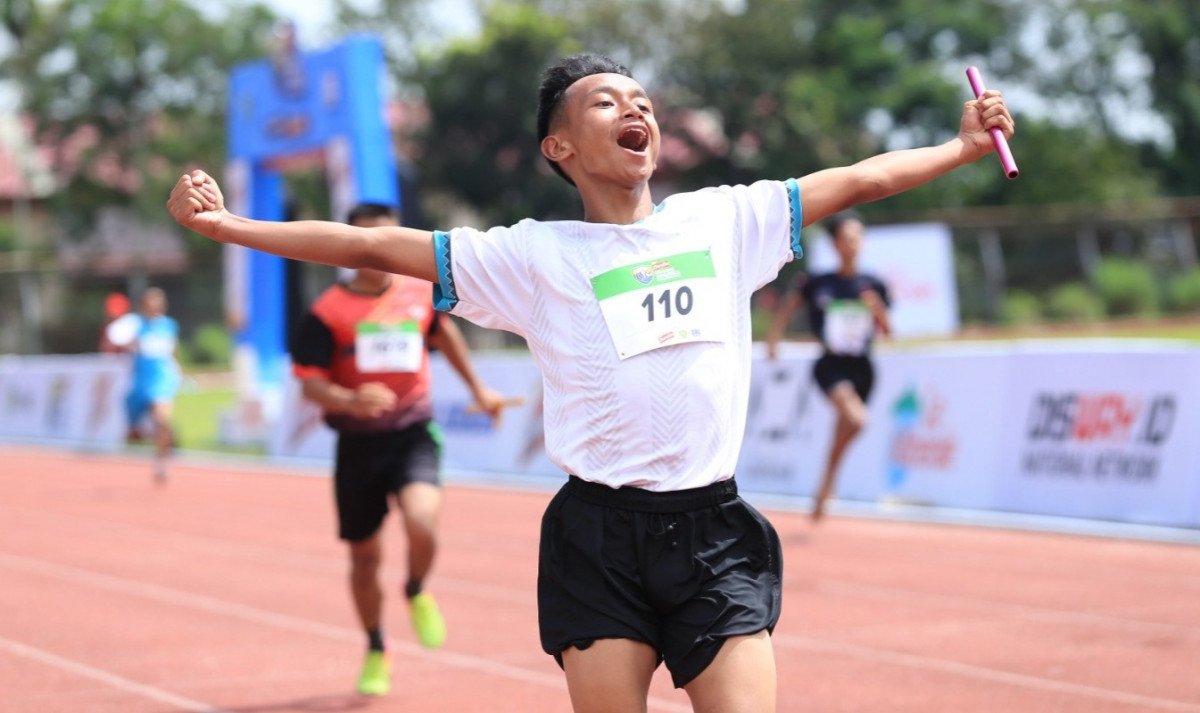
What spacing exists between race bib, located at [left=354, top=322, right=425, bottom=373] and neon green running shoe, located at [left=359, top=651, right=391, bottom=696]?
123 cm

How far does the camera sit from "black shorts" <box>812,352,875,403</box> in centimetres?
1269

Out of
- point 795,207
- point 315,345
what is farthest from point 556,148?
point 315,345

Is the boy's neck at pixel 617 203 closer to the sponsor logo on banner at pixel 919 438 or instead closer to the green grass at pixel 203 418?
the sponsor logo on banner at pixel 919 438

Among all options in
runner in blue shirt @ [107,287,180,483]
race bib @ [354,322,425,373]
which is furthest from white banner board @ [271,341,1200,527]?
runner in blue shirt @ [107,287,180,483]

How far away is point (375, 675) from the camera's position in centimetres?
721

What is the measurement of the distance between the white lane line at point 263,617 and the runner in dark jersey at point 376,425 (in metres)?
0.55

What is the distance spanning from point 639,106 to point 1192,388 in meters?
8.67

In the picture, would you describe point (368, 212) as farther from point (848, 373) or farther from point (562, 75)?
point (848, 373)

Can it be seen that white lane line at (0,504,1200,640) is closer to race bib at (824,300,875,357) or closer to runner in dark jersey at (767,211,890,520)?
runner in dark jersey at (767,211,890,520)

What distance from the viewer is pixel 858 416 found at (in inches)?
485

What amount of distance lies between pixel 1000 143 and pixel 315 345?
4.06 metres

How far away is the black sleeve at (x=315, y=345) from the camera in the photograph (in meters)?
7.37

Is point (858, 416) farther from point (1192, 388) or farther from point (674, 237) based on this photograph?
point (674, 237)

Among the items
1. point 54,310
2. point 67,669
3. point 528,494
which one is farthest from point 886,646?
point 54,310
